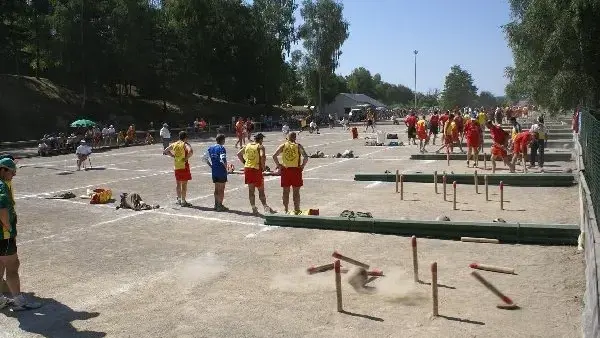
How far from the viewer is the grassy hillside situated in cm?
4362

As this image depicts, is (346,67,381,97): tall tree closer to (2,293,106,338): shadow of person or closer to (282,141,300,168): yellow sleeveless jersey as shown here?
(282,141,300,168): yellow sleeveless jersey

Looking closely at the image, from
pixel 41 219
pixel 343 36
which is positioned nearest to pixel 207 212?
pixel 41 219

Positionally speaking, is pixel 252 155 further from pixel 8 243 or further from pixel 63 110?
pixel 63 110

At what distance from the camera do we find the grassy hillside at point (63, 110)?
43625mm

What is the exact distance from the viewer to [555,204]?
13242mm

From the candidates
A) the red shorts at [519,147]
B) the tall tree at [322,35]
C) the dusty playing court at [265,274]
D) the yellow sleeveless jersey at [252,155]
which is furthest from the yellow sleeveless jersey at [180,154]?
the tall tree at [322,35]

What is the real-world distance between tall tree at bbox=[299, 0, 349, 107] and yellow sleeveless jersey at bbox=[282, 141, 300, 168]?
6833 centimetres

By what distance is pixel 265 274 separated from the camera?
832 centimetres

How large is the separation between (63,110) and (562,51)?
126ft

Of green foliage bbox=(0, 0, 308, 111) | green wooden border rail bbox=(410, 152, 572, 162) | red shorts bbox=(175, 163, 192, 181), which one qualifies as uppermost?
green foliage bbox=(0, 0, 308, 111)

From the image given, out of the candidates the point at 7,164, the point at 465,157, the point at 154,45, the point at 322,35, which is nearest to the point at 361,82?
the point at 322,35

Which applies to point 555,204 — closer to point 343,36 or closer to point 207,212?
point 207,212

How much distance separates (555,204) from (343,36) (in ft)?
230

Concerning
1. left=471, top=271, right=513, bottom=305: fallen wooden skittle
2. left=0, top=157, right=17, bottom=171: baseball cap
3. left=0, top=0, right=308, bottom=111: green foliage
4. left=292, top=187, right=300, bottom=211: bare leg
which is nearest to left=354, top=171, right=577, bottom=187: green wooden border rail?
left=292, top=187, right=300, bottom=211: bare leg
